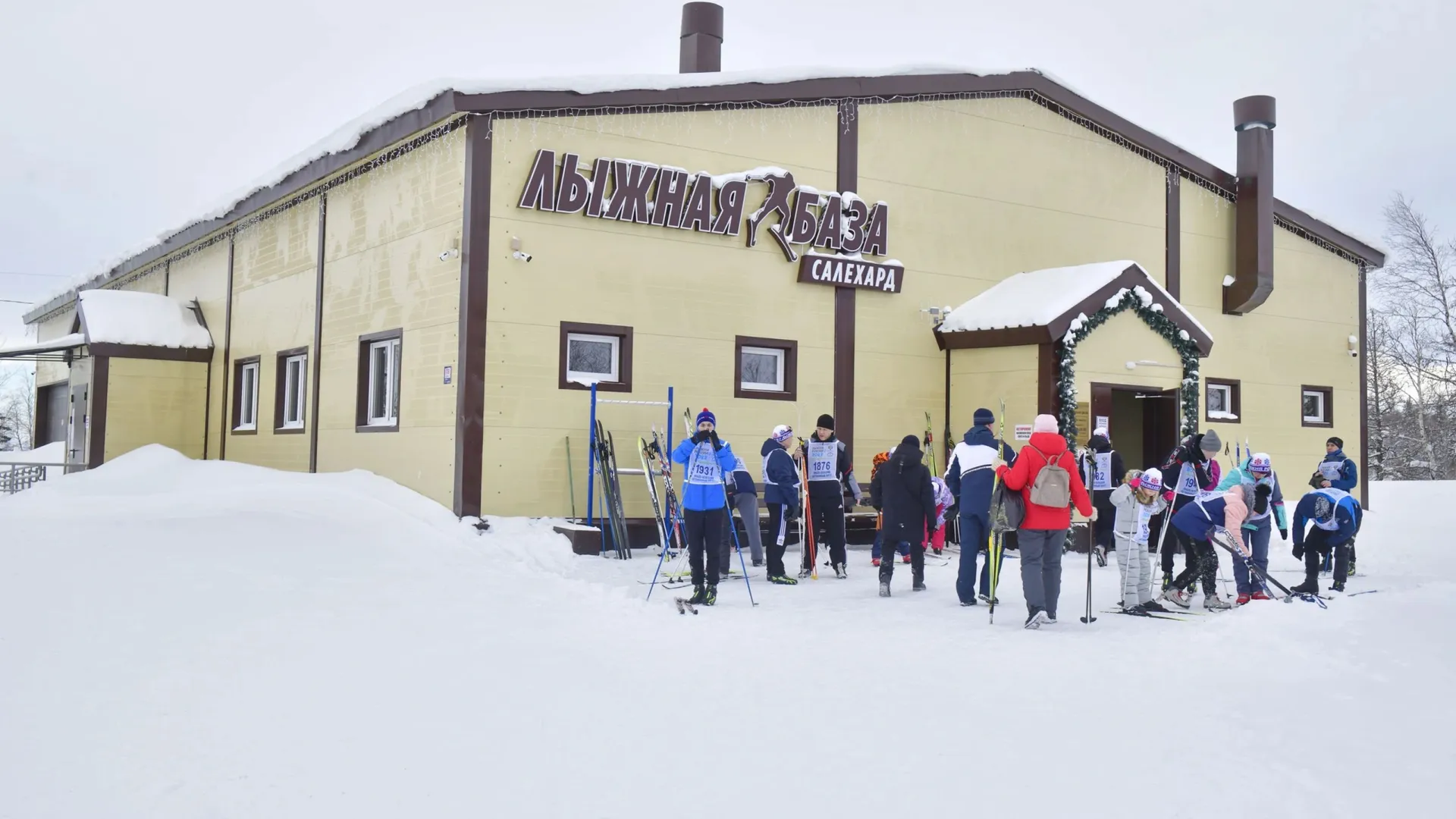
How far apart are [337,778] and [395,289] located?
9619 mm

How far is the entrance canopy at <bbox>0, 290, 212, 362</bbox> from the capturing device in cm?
1803

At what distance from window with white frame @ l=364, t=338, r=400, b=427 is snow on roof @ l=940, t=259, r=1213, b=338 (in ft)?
23.9

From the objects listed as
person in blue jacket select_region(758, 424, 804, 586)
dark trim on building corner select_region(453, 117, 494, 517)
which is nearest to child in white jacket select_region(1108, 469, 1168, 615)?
person in blue jacket select_region(758, 424, 804, 586)

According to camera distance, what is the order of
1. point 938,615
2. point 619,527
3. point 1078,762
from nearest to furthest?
point 1078,762 → point 938,615 → point 619,527

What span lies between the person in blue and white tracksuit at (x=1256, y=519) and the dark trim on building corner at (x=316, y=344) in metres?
11.5

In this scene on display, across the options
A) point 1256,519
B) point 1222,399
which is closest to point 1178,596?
point 1256,519

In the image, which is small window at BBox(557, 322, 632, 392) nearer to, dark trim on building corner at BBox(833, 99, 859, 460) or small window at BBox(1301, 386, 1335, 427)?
dark trim on building corner at BBox(833, 99, 859, 460)

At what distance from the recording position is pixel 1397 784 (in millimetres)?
4781

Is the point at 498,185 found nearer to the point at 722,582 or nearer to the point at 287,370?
the point at 722,582

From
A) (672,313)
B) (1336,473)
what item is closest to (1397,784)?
(1336,473)

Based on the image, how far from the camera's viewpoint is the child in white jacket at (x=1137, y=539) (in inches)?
355

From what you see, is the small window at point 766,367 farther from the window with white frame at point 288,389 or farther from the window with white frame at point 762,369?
the window with white frame at point 288,389

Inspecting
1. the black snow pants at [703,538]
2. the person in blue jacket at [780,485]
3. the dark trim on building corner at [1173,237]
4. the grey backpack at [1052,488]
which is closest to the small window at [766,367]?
the person in blue jacket at [780,485]

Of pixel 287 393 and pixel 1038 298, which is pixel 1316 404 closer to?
pixel 1038 298
